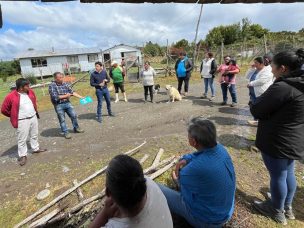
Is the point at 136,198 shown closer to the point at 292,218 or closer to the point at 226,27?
the point at 292,218

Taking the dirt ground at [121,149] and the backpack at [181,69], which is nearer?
the dirt ground at [121,149]

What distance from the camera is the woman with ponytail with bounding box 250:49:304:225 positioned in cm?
317

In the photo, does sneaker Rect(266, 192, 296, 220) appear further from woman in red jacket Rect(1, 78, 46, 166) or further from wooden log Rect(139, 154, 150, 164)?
woman in red jacket Rect(1, 78, 46, 166)

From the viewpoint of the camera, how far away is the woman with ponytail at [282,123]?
10.4 ft

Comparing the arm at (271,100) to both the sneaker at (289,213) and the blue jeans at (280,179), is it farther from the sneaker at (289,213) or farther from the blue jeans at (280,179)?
the sneaker at (289,213)

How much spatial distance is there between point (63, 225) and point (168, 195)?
5.85 feet

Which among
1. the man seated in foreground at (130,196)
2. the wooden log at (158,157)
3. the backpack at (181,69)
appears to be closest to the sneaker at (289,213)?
the wooden log at (158,157)

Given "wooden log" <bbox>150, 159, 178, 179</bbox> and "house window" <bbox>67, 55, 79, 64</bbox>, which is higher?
"house window" <bbox>67, 55, 79, 64</bbox>

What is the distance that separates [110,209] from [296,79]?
2.60 meters

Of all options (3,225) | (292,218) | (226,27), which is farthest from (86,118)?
(226,27)

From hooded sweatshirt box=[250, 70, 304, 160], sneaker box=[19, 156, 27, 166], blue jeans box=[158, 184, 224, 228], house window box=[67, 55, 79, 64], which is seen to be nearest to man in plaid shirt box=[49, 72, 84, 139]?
sneaker box=[19, 156, 27, 166]

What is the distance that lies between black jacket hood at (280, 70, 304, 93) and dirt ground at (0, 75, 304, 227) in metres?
1.95

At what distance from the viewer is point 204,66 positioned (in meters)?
10.7

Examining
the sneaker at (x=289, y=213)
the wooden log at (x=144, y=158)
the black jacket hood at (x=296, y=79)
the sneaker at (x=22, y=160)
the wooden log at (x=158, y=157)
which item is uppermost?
the black jacket hood at (x=296, y=79)
